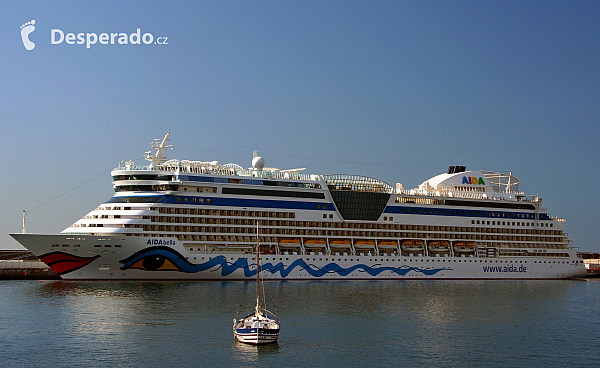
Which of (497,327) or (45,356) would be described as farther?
(497,327)

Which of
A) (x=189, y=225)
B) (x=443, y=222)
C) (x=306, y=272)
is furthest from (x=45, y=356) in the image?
(x=443, y=222)

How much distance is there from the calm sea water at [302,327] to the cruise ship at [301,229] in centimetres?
332

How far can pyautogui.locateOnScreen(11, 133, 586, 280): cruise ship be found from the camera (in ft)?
199

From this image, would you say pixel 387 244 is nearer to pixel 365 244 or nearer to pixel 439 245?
pixel 365 244

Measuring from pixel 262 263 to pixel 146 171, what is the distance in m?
14.8

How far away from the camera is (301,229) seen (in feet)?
230

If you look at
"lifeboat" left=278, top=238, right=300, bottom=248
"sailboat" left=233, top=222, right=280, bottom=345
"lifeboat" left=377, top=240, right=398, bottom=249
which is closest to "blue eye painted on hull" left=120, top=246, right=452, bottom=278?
"lifeboat" left=278, top=238, right=300, bottom=248

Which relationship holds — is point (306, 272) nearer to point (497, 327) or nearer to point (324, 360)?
point (497, 327)

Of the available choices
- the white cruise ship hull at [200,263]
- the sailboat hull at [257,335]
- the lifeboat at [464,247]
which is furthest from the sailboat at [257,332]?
the lifeboat at [464,247]

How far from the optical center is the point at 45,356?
1281 inches

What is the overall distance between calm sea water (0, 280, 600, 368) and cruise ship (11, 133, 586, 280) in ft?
10.9

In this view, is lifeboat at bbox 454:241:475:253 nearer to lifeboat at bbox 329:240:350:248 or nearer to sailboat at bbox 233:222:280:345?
lifeboat at bbox 329:240:350:248

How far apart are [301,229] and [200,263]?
41.5 feet

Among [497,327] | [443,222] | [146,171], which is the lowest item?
[497,327]
